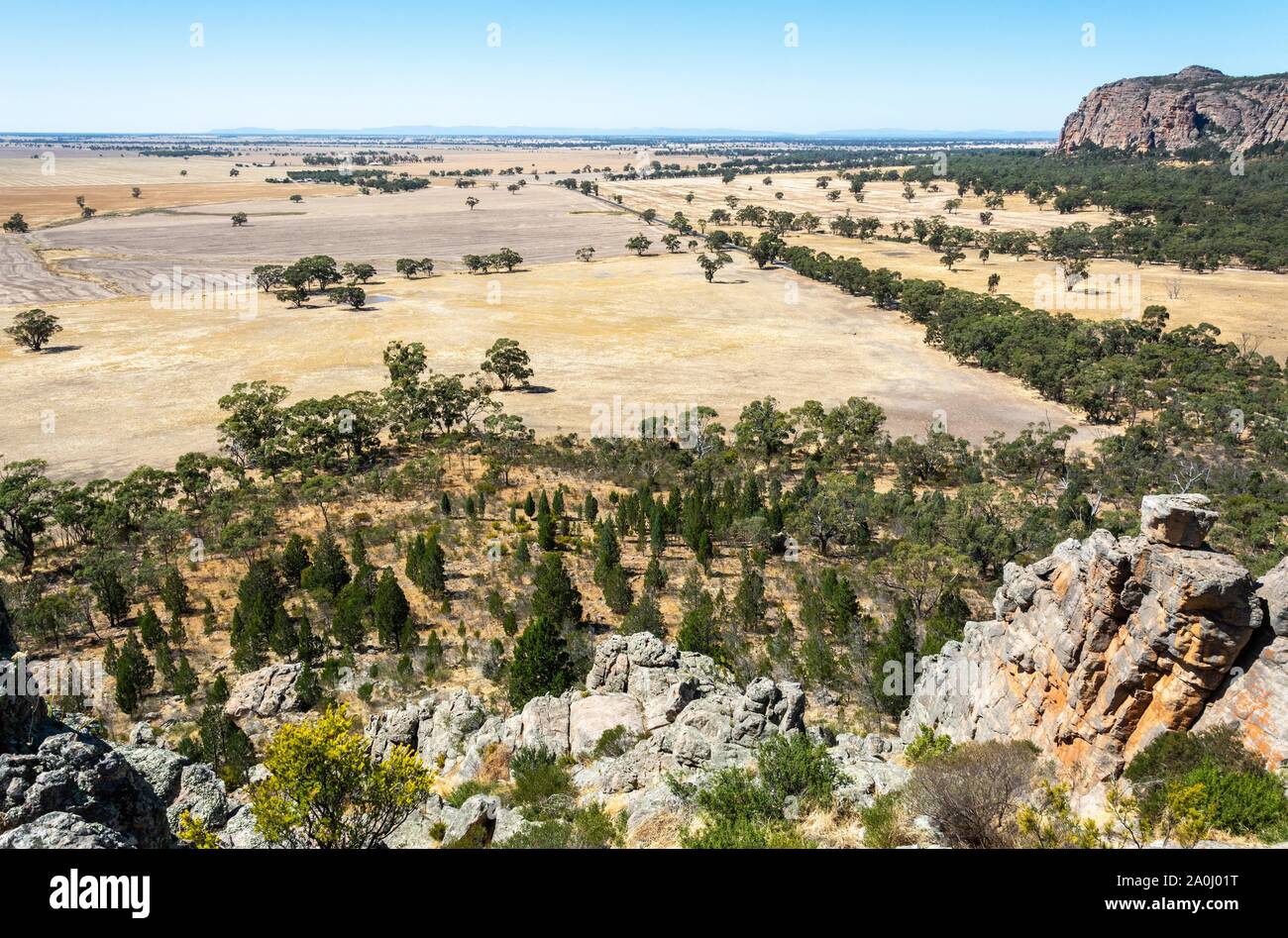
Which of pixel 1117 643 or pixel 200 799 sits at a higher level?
pixel 1117 643

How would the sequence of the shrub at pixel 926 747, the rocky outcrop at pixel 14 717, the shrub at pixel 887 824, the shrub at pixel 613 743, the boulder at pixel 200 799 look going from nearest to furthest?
the rocky outcrop at pixel 14 717 → the shrub at pixel 887 824 → the boulder at pixel 200 799 → the shrub at pixel 926 747 → the shrub at pixel 613 743

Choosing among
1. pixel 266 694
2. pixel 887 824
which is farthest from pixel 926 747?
pixel 266 694

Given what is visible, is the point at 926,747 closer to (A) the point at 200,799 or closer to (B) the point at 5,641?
(A) the point at 200,799

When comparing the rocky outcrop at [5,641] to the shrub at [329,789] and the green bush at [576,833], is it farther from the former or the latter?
the green bush at [576,833]

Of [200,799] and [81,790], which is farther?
[200,799]

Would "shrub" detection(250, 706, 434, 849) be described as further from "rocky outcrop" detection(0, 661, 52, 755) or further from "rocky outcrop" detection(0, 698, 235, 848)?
"rocky outcrop" detection(0, 661, 52, 755)

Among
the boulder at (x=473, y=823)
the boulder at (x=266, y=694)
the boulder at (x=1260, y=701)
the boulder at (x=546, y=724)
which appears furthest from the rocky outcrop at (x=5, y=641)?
the boulder at (x=1260, y=701)

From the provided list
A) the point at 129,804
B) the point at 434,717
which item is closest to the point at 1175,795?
the point at 129,804
